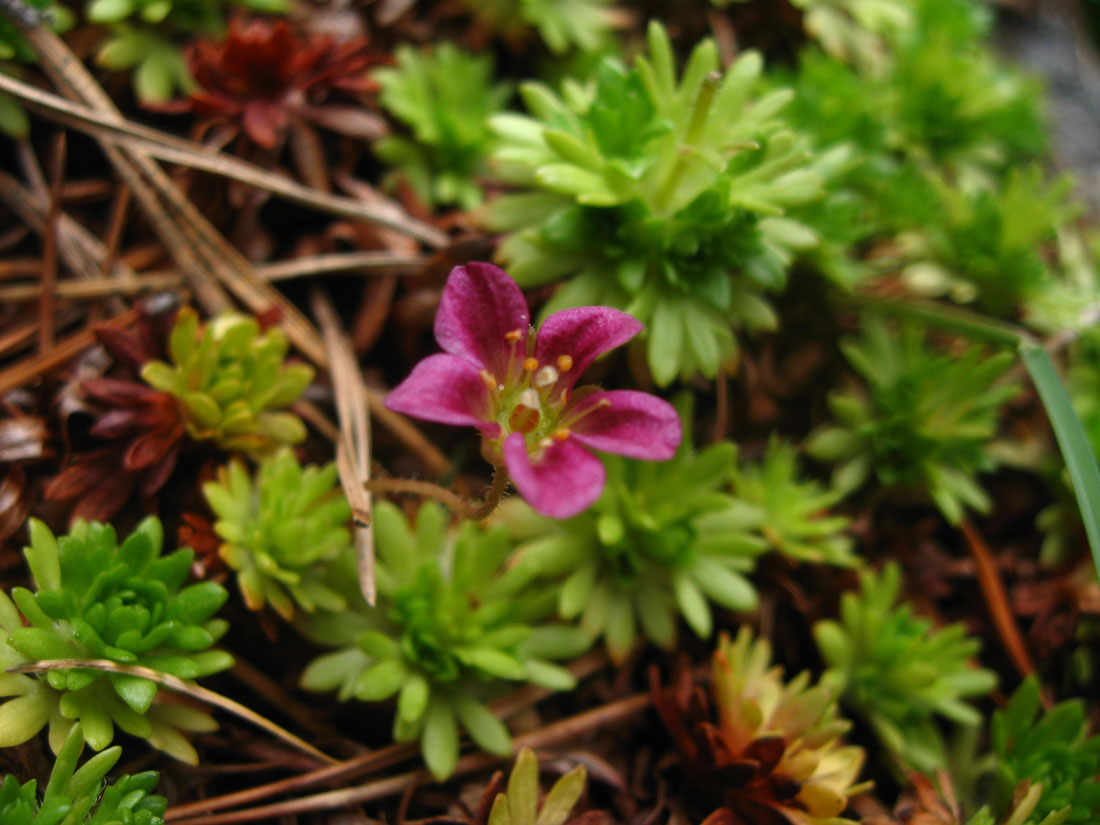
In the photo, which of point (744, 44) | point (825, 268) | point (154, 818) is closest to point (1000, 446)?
point (825, 268)

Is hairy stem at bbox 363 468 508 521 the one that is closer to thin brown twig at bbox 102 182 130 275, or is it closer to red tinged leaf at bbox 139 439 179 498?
red tinged leaf at bbox 139 439 179 498

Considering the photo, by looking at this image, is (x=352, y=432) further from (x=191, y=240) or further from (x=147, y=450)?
(x=191, y=240)

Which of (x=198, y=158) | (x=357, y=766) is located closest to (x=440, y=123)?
(x=198, y=158)

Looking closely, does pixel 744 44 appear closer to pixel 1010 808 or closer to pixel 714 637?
pixel 714 637

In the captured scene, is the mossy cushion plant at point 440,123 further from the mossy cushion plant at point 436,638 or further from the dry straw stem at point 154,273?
the mossy cushion plant at point 436,638

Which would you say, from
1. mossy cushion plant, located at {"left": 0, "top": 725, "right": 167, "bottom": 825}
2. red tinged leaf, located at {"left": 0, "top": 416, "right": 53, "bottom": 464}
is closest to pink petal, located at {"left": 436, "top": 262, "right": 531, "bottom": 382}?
mossy cushion plant, located at {"left": 0, "top": 725, "right": 167, "bottom": 825}
